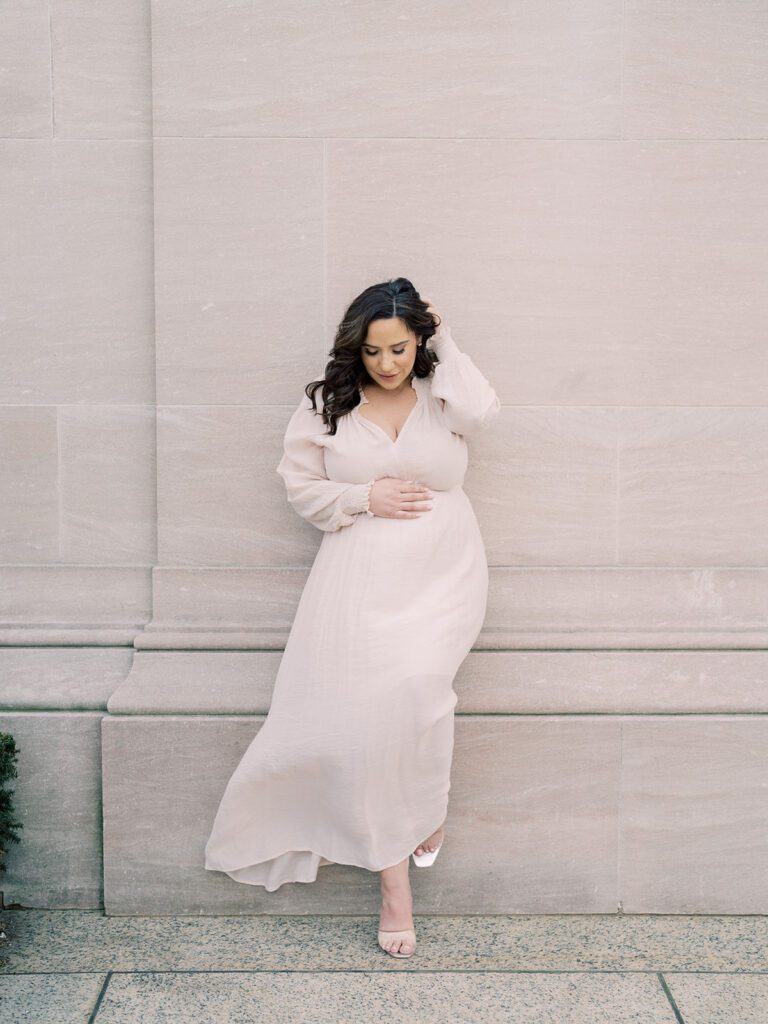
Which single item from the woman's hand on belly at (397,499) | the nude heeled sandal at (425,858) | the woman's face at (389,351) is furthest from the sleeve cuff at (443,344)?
the nude heeled sandal at (425,858)

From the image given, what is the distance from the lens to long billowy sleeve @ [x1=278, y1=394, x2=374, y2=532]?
11.9 ft

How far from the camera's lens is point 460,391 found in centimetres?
360

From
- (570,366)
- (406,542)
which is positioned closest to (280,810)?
(406,542)

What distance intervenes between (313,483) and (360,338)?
547mm

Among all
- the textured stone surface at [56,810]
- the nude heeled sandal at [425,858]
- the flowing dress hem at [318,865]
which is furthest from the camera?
the textured stone surface at [56,810]

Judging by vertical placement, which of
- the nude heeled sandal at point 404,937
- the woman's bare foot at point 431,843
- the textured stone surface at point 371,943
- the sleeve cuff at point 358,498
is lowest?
the textured stone surface at point 371,943

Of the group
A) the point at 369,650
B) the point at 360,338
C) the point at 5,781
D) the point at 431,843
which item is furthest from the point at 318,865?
the point at 360,338

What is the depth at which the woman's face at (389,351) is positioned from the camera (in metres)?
3.52

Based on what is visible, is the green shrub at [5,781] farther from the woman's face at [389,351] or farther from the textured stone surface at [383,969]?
the woman's face at [389,351]

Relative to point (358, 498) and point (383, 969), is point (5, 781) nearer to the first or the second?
point (383, 969)

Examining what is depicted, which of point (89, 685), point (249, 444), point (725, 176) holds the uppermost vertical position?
point (725, 176)

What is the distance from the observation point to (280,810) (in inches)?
147

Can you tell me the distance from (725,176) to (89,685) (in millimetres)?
3198

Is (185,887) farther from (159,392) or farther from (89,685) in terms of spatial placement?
(159,392)
